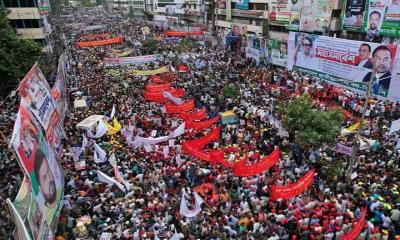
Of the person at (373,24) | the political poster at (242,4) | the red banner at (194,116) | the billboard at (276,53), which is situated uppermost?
the political poster at (242,4)

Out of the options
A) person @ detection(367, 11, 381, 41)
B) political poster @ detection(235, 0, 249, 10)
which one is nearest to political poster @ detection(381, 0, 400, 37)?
person @ detection(367, 11, 381, 41)

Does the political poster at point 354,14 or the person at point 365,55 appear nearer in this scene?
the person at point 365,55

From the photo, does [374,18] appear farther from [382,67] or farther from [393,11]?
[382,67]

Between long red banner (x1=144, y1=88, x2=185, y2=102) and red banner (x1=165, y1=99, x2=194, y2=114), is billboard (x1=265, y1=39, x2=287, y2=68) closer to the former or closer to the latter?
long red banner (x1=144, y1=88, x2=185, y2=102)

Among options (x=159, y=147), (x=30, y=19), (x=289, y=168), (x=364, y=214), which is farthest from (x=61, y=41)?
(x=364, y=214)

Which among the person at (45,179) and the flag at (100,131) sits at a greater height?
the person at (45,179)

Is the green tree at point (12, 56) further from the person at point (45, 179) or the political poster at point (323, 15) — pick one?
the political poster at point (323, 15)

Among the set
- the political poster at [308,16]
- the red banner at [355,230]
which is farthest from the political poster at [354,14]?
the red banner at [355,230]
